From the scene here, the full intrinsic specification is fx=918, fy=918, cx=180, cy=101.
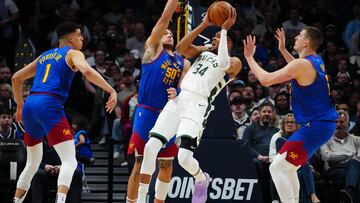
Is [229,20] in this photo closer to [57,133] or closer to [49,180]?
[57,133]

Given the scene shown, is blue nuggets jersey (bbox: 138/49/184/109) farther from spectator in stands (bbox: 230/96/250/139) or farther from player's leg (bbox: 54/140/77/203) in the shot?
spectator in stands (bbox: 230/96/250/139)

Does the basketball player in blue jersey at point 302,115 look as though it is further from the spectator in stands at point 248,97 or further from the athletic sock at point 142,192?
the spectator in stands at point 248,97

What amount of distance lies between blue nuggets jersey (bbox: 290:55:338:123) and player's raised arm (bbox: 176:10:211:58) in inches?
57.1

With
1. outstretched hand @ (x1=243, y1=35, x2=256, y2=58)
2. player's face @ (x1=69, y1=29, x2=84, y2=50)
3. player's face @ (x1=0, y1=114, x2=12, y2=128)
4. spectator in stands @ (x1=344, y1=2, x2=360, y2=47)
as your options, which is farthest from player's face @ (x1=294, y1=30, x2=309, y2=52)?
spectator in stands @ (x1=344, y1=2, x2=360, y2=47)

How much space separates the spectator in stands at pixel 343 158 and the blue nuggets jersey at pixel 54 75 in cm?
551

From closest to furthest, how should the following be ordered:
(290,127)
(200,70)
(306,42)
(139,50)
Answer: (306,42) < (200,70) < (290,127) < (139,50)

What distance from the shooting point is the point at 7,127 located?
15.2 meters

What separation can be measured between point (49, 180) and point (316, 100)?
5230 mm

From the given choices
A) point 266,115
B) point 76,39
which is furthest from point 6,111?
point 266,115

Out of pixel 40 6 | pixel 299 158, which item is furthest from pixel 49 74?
pixel 40 6

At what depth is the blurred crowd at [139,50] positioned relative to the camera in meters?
16.5

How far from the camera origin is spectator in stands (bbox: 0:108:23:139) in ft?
49.6

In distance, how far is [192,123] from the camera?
472 inches

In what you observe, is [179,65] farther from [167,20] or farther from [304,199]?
[304,199]
